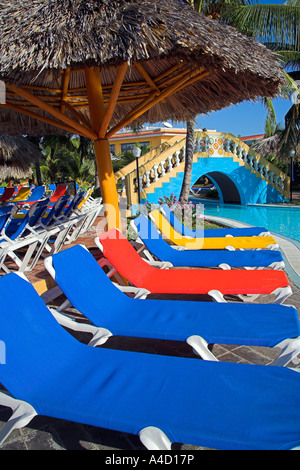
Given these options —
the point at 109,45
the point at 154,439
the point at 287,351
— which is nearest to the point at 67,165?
the point at 109,45

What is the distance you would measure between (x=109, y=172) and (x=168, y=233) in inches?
83.9

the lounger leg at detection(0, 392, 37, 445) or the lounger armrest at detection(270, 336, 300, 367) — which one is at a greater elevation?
the lounger armrest at detection(270, 336, 300, 367)

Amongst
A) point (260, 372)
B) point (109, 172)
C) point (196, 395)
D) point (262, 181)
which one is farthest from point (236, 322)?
point (262, 181)

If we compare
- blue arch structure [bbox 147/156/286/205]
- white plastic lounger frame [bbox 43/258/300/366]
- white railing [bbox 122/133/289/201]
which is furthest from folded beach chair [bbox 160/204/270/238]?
blue arch structure [bbox 147/156/286/205]

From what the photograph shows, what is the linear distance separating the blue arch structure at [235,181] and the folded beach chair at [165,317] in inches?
518

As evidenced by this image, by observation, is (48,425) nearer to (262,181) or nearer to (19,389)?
(19,389)

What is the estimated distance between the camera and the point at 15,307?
2.41 metres

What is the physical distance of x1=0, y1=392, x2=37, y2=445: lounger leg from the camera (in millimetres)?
1938

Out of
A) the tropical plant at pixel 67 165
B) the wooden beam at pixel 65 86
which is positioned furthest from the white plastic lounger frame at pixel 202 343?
the tropical plant at pixel 67 165

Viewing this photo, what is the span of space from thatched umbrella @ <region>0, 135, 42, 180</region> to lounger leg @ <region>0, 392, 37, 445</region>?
13.4 metres

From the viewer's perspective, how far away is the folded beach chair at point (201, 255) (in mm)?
4668

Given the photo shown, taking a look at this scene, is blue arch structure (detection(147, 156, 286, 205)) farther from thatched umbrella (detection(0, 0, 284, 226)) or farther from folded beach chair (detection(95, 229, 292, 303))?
folded beach chair (detection(95, 229, 292, 303))

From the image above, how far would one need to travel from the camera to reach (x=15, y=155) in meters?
14.3

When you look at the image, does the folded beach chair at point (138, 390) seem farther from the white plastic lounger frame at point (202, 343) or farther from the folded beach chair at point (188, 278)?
the folded beach chair at point (188, 278)
